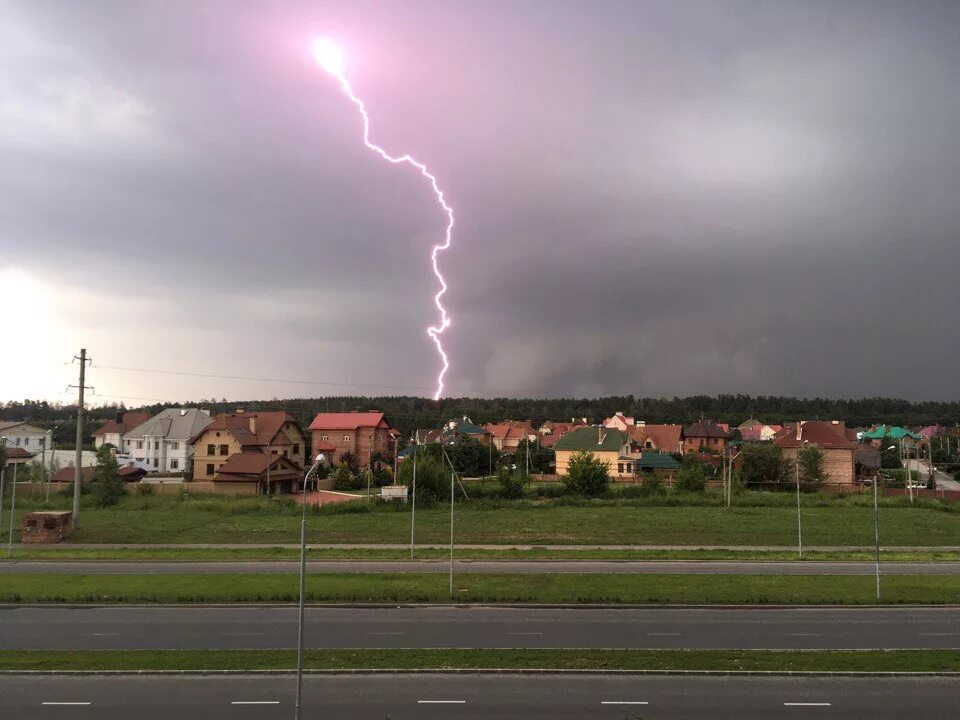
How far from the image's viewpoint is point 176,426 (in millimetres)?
100562

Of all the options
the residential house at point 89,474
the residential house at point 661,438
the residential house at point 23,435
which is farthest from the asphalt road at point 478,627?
the residential house at point 23,435

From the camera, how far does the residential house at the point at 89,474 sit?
7507cm

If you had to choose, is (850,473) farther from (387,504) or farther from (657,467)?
(387,504)

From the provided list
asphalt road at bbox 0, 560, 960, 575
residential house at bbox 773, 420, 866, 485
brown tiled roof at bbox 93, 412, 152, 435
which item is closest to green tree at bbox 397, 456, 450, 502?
asphalt road at bbox 0, 560, 960, 575

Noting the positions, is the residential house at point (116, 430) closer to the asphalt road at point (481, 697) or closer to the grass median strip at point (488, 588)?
the grass median strip at point (488, 588)

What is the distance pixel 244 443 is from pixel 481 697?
Result: 2753 inches

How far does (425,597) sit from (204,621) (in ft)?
26.7

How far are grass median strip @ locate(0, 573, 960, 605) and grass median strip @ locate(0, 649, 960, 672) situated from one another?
7.36m

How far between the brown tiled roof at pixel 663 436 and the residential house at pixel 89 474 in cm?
7008

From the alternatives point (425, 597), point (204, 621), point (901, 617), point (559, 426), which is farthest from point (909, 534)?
point (559, 426)

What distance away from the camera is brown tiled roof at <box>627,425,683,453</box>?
11669 cm

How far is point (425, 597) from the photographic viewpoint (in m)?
28.9

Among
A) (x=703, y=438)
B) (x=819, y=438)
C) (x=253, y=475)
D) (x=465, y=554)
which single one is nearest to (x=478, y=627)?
(x=465, y=554)

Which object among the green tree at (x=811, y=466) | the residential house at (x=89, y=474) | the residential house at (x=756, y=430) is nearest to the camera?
the residential house at (x=89, y=474)
